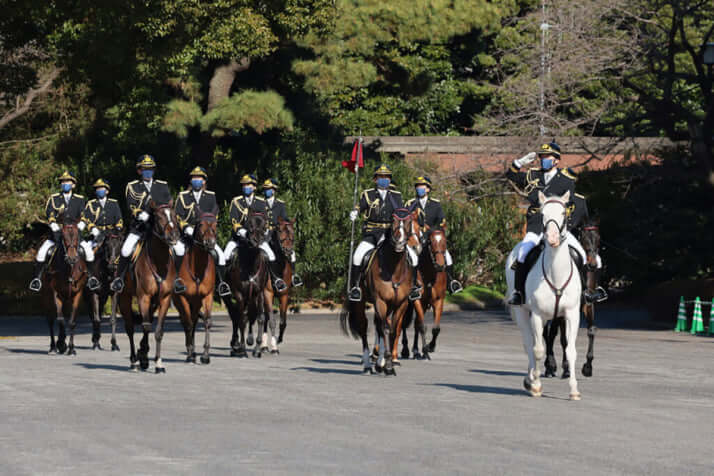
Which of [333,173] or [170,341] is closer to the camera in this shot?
[170,341]

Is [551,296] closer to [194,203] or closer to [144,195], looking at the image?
[144,195]

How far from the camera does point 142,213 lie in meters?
17.9

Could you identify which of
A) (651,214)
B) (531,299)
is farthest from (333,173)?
(531,299)

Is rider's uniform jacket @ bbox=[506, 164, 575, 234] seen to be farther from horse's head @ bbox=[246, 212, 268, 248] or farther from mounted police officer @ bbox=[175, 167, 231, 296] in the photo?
horse's head @ bbox=[246, 212, 268, 248]

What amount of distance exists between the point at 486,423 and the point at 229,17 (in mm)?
18630

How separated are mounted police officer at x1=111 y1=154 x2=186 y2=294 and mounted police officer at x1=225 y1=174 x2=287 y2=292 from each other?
2612 mm

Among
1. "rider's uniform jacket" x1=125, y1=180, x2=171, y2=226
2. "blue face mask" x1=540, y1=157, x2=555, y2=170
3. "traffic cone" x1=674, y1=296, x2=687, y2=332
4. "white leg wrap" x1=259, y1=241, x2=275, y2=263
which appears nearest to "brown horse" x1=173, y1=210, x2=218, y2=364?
"rider's uniform jacket" x1=125, y1=180, x2=171, y2=226

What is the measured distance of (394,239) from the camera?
55.4ft

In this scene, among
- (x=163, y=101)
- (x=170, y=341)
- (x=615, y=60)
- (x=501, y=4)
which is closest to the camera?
(x=170, y=341)

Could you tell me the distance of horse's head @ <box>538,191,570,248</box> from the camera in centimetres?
1446

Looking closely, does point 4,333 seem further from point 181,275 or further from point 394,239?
→ point 394,239

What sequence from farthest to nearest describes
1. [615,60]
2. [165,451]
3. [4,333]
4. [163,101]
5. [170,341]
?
1. [163,101]
2. [615,60]
3. [4,333]
4. [170,341]
5. [165,451]

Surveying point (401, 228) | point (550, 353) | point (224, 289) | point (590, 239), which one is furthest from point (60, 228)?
point (590, 239)

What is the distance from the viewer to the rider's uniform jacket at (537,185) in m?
16.1
